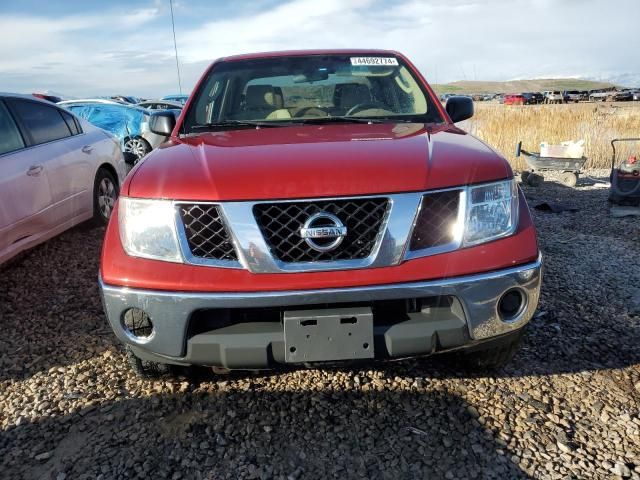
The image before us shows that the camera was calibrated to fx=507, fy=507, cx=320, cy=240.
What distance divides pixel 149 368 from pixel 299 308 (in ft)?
2.99

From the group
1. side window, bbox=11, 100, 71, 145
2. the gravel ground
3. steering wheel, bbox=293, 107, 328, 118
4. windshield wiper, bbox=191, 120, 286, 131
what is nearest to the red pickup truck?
the gravel ground

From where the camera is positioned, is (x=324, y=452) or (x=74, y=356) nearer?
(x=324, y=452)

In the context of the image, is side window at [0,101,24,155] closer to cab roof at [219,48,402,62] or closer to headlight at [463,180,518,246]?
cab roof at [219,48,402,62]

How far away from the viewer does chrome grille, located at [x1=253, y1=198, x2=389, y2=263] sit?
1.94 meters

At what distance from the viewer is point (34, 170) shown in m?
4.08

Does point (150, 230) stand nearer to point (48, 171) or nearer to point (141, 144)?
point (48, 171)

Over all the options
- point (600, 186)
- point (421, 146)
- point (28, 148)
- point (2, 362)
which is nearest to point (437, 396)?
point (421, 146)

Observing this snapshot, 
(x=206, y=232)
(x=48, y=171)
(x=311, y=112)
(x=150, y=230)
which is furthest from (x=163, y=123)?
(x=48, y=171)

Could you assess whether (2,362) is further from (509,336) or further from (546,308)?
(546,308)

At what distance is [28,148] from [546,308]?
4179mm

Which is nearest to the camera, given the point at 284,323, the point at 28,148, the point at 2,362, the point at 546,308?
the point at 284,323

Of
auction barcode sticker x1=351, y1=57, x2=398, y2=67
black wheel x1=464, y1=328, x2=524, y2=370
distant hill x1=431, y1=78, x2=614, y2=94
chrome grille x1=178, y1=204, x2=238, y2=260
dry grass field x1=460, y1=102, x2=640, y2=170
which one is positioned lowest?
distant hill x1=431, y1=78, x2=614, y2=94

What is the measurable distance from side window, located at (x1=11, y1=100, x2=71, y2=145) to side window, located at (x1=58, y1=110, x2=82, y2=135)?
60mm

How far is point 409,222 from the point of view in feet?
6.39
